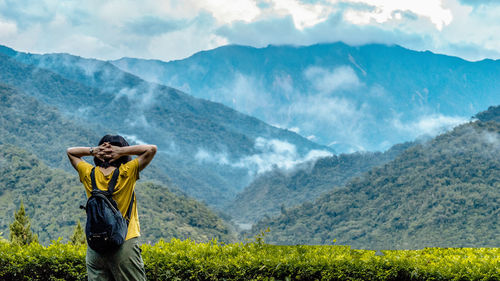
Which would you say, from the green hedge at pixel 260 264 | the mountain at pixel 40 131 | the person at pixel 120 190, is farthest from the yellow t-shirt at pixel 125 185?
the mountain at pixel 40 131

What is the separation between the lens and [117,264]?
14.5 feet

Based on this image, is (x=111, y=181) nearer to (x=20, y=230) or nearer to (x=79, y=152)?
(x=79, y=152)

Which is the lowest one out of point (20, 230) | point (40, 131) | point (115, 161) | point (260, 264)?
point (20, 230)

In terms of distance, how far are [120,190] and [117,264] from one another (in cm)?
63

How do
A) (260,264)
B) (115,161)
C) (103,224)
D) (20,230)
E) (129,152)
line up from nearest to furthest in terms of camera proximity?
(103,224), (129,152), (115,161), (260,264), (20,230)

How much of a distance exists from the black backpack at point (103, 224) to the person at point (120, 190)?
102mm

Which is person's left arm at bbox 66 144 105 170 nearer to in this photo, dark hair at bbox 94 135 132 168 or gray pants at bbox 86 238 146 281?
dark hair at bbox 94 135 132 168

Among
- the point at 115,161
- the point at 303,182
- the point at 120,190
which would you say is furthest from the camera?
the point at 303,182

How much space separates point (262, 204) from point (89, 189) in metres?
133

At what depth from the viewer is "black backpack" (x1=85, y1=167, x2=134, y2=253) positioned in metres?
4.28

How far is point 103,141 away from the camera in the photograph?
4.78 meters

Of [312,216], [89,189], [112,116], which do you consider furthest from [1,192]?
[112,116]

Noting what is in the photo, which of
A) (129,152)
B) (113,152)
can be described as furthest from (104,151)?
(129,152)

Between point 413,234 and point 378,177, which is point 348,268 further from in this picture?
point 378,177
